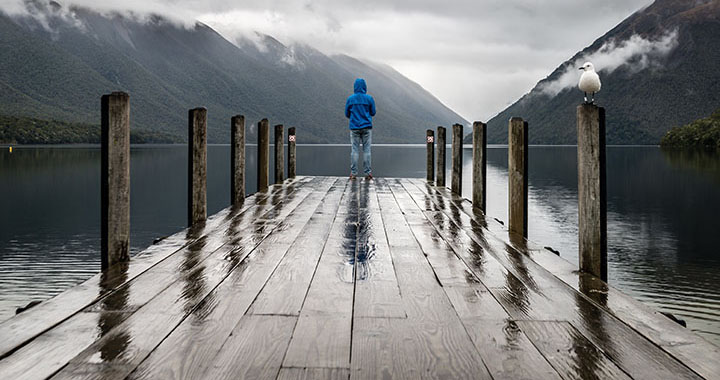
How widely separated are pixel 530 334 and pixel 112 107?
3.30 metres

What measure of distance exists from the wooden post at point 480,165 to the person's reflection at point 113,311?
527cm

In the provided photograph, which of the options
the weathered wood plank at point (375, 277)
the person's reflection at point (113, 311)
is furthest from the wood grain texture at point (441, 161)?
the person's reflection at point (113, 311)

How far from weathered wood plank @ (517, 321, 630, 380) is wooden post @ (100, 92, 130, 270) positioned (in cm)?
293

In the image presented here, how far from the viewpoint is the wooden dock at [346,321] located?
2.36m

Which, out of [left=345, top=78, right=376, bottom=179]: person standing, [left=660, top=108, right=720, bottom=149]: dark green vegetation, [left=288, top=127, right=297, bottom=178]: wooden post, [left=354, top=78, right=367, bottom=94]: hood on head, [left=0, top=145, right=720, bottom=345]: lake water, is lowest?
[left=0, top=145, right=720, bottom=345]: lake water

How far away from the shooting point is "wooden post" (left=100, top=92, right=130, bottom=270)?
14.6 ft

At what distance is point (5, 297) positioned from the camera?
7598mm

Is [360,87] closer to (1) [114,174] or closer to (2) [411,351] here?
(1) [114,174]

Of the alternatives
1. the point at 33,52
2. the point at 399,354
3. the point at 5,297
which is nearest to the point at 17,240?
the point at 5,297

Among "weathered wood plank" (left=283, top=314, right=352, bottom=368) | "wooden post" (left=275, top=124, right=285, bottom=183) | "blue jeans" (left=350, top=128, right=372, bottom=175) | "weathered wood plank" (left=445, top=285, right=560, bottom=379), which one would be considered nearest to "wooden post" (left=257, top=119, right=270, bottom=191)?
"wooden post" (left=275, top=124, right=285, bottom=183)

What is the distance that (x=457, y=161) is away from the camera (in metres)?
→ 11.0

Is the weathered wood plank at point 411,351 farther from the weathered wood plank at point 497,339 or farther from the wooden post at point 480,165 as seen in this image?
the wooden post at point 480,165

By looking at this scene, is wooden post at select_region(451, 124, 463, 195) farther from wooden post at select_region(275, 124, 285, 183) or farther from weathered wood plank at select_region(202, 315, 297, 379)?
weathered wood plank at select_region(202, 315, 297, 379)

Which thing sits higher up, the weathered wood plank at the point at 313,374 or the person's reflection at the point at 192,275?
the person's reflection at the point at 192,275
